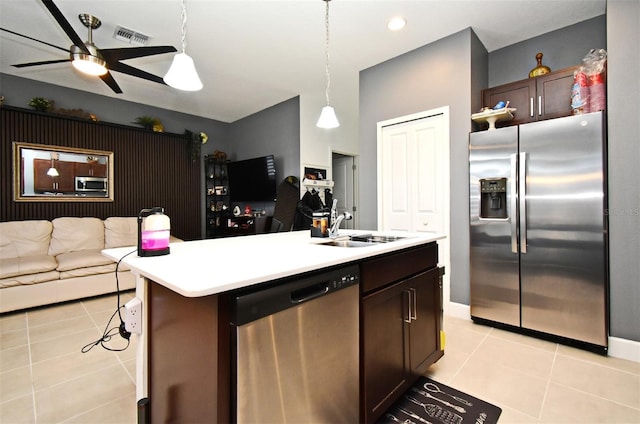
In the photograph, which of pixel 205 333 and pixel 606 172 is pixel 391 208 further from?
pixel 205 333

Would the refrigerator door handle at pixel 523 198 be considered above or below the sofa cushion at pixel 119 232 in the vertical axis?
above

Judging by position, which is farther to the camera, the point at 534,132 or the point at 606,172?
the point at 534,132

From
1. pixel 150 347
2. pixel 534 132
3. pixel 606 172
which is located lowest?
pixel 150 347

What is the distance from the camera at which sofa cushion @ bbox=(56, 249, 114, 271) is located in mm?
3337

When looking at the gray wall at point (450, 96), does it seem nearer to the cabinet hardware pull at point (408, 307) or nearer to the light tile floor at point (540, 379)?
the light tile floor at point (540, 379)

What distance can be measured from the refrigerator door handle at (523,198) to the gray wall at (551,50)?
120 centimetres

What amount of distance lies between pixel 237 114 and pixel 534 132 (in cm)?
483

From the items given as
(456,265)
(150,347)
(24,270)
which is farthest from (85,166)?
(456,265)

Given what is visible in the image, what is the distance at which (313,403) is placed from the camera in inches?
43.5

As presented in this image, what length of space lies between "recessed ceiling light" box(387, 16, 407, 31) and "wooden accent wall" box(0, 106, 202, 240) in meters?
4.10

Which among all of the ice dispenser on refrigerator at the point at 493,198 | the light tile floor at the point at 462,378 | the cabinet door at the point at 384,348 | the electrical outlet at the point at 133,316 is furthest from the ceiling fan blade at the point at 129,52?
the ice dispenser on refrigerator at the point at 493,198

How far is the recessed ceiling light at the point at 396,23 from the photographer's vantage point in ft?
8.79

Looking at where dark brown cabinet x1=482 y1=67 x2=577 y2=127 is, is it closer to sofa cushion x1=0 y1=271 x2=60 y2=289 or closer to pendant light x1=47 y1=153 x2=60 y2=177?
sofa cushion x1=0 y1=271 x2=60 y2=289

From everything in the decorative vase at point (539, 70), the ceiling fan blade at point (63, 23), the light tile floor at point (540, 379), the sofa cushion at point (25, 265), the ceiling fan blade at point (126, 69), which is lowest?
the light tile floor at point (540, 379)
